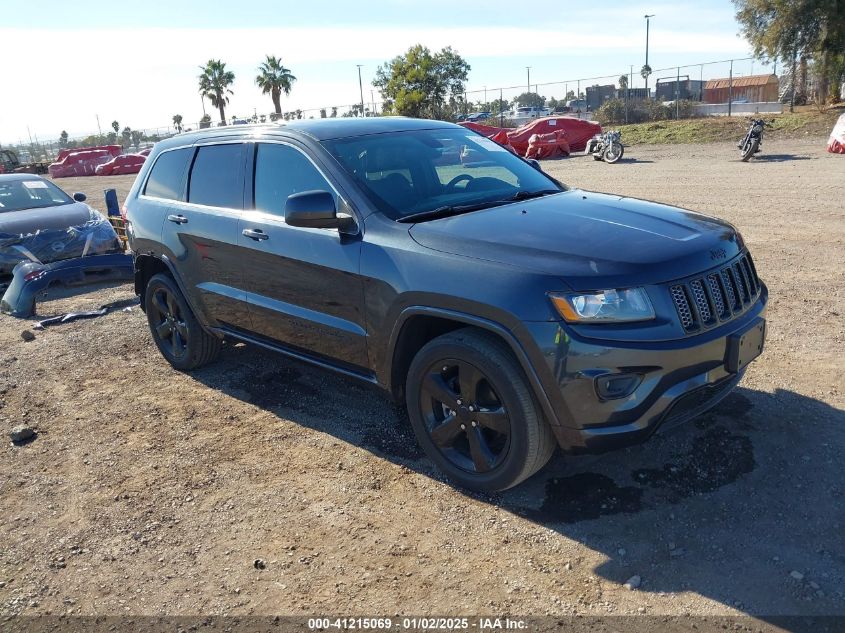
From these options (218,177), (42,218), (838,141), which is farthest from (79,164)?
(218,177)

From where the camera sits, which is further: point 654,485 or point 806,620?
point 654,485

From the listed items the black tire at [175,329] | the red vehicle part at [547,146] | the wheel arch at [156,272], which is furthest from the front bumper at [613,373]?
the red vehicle part at [547,146]

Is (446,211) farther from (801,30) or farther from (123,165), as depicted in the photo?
(123,165)

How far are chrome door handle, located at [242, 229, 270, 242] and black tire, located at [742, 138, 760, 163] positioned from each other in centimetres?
1757

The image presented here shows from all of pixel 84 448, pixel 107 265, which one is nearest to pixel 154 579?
pixel 84 448

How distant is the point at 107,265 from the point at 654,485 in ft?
25.8

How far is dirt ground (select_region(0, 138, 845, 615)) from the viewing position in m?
2.95

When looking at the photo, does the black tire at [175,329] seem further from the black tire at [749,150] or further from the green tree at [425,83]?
the green tree at [425,83]

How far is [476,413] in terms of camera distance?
3.43 meters

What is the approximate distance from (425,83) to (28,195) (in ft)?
119

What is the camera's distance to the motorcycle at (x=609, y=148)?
22.1m

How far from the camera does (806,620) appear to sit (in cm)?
263

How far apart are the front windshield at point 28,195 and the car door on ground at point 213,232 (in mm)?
6330

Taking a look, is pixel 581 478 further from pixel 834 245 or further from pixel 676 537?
pixel 834 245
